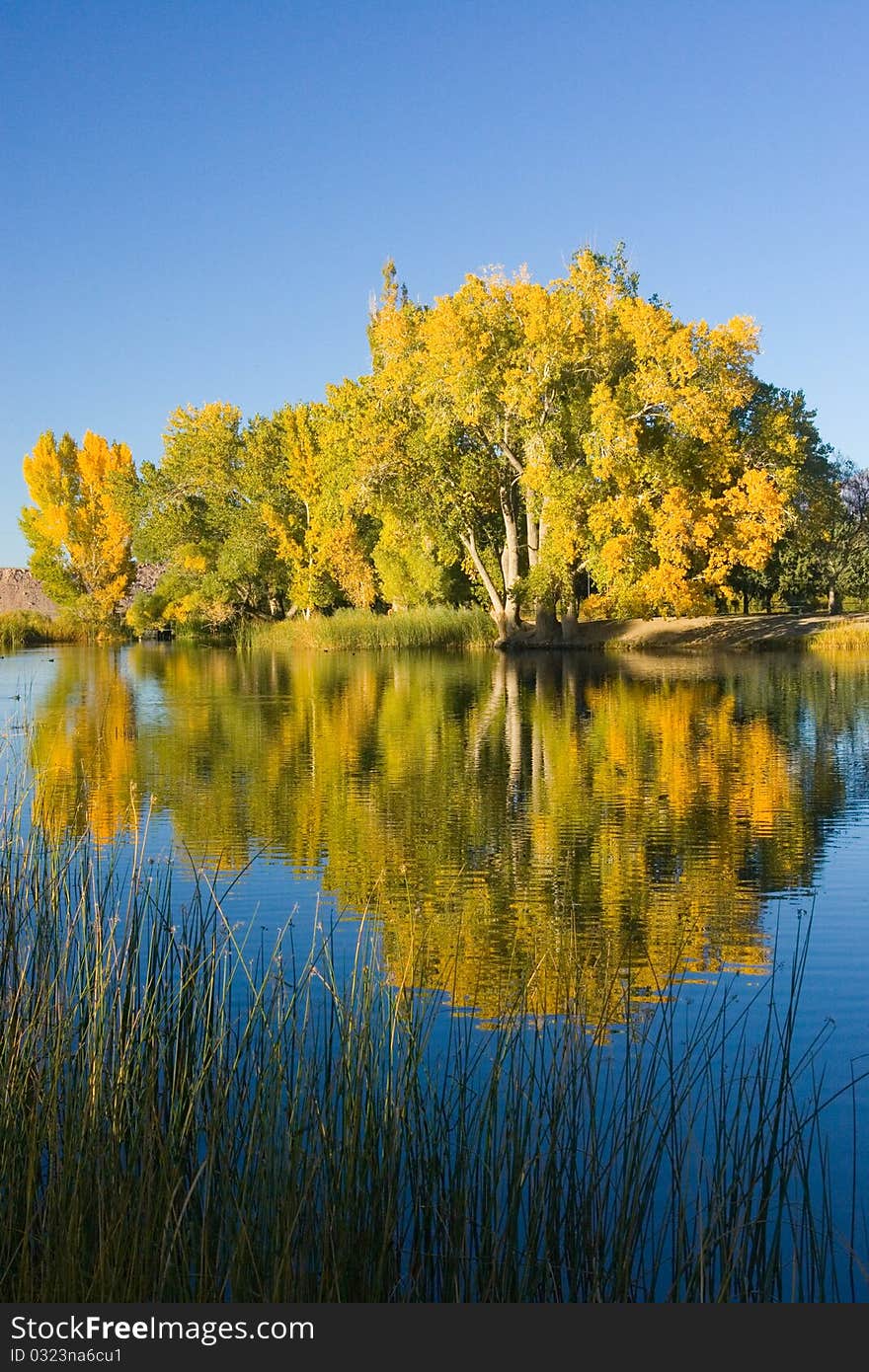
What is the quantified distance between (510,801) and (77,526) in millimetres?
51288

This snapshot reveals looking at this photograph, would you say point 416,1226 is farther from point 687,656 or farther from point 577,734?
point 687,656

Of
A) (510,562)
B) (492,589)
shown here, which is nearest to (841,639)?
(510,562)

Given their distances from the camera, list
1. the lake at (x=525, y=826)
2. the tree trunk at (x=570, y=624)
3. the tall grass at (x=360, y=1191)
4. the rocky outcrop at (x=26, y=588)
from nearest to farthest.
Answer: the tall grass at (x=360, y=1191) → the lake at (x=525, y=826) → the tree trunk at (x=570, y=624) → the rocky outcrop at (x=26, y=588)

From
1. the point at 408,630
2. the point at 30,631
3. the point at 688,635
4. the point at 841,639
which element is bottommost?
the point at 841,639

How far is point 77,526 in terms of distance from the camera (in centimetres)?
6006

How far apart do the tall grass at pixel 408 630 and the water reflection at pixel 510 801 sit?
55.7 feet

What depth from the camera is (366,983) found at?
14.4 ft

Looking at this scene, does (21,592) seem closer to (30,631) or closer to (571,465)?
(30,631)

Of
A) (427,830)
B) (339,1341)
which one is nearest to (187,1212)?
(339,1341)

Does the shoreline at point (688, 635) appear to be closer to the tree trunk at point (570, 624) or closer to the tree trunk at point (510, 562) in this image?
the tree trunk at point (570, 624)

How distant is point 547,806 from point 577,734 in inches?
220

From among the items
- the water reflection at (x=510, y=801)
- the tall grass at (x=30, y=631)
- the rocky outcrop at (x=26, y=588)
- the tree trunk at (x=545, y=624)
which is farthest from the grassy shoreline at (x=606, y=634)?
the rocky outcrop at (x=26, y=588)

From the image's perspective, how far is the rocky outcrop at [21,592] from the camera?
101312 millimetres

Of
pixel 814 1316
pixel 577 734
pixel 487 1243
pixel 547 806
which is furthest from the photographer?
pixel 577 734
